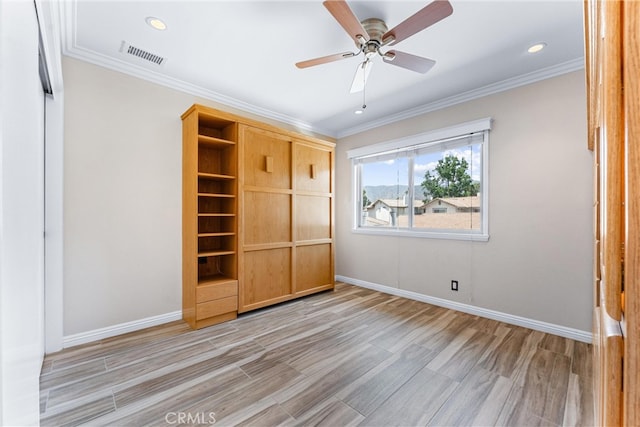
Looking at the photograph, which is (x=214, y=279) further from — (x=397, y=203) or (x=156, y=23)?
(x=397, y=203)

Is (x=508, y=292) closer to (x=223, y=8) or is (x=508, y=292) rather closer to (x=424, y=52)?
(x=424, y=52)

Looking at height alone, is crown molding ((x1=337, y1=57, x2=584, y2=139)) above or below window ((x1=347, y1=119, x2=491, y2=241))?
above

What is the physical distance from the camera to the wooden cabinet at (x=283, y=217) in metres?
3.01

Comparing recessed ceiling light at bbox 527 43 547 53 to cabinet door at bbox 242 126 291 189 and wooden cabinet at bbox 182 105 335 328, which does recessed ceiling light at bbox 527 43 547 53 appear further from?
cabinet door at bbox 242 126 291 189

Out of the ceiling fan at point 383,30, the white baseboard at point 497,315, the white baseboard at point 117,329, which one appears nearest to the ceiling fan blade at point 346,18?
the ceiling fan at point 383,30

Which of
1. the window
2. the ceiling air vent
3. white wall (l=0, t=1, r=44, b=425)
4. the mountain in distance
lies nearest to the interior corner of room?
the window

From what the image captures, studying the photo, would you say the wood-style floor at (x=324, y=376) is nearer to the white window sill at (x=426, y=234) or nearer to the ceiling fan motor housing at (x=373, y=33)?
the white window sill at (x=426, y=234)

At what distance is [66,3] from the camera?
180 centimetres

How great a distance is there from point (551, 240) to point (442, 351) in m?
1.55

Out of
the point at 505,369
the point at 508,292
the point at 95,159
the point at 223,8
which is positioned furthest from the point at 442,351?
the point at 95,159

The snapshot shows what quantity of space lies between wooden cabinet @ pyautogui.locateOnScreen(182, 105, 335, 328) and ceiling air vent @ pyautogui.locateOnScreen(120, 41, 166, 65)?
0.49 metres

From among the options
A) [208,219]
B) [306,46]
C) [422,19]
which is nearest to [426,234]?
[422,19]

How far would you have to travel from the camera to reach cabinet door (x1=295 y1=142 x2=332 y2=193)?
3.55m

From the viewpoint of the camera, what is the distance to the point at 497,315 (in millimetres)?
2861
